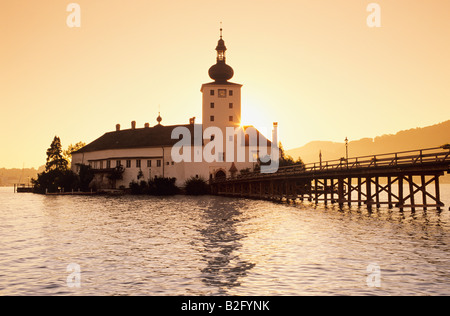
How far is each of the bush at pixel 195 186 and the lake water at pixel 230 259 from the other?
155 feet

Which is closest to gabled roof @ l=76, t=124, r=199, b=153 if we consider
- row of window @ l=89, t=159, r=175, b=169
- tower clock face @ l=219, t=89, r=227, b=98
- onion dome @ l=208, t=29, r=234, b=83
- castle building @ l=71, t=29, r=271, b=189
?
castle building @ l=71, t=29, r=271, b=189

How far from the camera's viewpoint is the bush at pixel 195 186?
77.5 meters

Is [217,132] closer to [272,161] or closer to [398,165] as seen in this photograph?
[272,161]

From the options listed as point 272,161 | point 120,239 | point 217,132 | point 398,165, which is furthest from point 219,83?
point 120,239

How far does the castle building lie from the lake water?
5144cm

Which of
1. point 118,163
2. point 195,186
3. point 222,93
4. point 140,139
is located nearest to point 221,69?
point 222,93

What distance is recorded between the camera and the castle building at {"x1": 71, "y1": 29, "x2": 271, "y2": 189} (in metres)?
81.5

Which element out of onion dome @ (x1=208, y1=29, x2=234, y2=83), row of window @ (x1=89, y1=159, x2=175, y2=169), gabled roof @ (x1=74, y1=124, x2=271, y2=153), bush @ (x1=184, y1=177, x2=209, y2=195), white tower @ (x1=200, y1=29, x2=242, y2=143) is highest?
onion dome @ (x1=208, y1=29, x2=234, y2=83)

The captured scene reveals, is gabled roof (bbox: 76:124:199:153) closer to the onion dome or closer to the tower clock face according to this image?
the tower clock face

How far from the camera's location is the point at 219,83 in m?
85.3

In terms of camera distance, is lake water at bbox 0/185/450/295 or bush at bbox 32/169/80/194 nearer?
lake water at bbox 0/185/450/295

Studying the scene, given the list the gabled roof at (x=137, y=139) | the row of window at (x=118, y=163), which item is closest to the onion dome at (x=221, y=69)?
the gabled roof at (x=137, y=139)

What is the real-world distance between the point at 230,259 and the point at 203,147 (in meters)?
65.0
